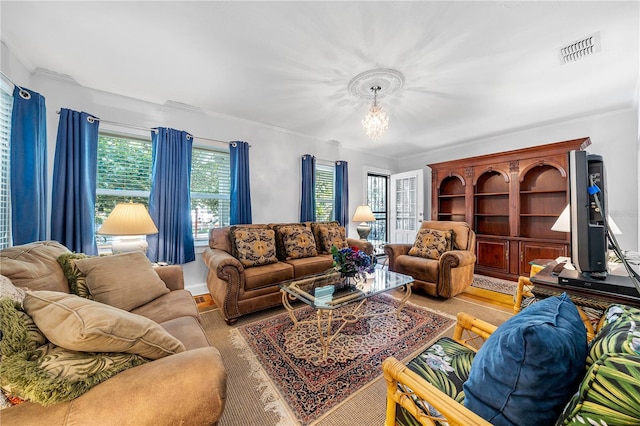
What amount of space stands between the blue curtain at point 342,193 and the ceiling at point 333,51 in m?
1.58

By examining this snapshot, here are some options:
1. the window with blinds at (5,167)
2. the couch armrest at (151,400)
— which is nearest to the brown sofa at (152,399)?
the couch armrest at (151,400)

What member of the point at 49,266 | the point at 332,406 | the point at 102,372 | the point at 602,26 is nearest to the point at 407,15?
the point at 602,26

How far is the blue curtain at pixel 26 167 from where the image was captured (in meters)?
1.95

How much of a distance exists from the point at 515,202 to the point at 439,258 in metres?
2.02

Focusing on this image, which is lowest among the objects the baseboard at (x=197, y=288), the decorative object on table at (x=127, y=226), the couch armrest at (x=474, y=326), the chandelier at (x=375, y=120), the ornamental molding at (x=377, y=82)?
the baseboard at (x=197, y=288)

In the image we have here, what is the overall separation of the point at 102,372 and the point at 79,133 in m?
2.84

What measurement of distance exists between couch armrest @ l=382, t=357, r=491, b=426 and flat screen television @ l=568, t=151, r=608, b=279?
1.18m

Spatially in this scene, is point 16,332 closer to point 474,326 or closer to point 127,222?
point 127,222

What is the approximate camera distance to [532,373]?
62 centimetres

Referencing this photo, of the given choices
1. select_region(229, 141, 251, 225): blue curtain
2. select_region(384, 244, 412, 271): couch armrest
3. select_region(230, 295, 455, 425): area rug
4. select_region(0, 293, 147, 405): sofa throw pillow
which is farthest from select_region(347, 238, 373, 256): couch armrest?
select_region(0, 293, 147, 405): sofa throw pillow

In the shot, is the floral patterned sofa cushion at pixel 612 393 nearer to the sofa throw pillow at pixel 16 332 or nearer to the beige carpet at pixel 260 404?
the beige carpet at pixel 260 404

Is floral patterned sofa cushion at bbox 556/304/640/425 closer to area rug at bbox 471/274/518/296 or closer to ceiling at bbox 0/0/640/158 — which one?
ceiling at bbox 0/0/640/158

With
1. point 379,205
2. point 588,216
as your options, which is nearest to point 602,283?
point 588,216

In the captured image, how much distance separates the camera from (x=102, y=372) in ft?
2.54
